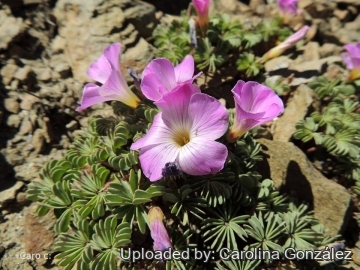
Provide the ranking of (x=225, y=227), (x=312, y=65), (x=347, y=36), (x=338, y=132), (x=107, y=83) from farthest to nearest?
1. (x=347, y=36)
2. (x=312, y=65)
3. (x=338, y=132)
4. (x=107, y=83)
5. (x=225, y=227)

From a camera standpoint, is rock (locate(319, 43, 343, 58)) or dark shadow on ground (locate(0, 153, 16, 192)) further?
rock (locate(319, 43, 343, 58))

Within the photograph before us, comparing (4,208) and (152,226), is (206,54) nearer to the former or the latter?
(152,226)

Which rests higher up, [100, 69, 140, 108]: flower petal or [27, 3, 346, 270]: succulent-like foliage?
[100, 69, 140, 108]: flower petal

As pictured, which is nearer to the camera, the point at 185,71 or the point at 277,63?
the point at 185,71

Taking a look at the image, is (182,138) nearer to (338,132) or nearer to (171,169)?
(171,169)

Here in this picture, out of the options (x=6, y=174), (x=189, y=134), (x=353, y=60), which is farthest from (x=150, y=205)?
(x=353, y=60)

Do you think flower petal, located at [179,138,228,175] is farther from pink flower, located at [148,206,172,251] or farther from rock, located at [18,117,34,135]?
rock, located at [18,117,34,135]

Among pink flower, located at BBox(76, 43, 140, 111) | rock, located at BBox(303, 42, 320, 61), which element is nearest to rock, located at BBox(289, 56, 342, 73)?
rock, located at BBox(303, 42, 320, 61)

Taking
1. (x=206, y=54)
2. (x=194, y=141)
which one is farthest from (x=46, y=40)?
(x=194, y=141)
